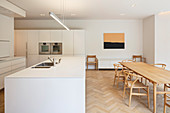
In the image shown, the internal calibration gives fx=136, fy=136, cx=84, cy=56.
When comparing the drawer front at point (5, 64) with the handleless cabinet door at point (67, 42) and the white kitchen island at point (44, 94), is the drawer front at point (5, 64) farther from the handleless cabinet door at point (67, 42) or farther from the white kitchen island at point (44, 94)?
the handleless cabinet door at point (67, 42)

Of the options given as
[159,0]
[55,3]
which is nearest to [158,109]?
[159,0]

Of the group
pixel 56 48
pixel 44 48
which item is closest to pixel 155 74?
pixel 56 48

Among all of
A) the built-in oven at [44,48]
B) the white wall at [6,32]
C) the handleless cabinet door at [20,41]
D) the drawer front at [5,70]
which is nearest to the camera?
the drawer front at [5,70]

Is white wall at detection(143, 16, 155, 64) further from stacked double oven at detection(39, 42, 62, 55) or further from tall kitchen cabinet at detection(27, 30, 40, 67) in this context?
tall kitchen cabinet at detection(27, 30, 40, 67)

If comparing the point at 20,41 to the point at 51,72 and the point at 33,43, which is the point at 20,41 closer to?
the point at 33,43

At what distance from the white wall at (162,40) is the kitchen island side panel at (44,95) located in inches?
219

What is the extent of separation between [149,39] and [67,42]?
165 inches

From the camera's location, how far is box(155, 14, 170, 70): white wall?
6195mm

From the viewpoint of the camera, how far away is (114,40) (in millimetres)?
7801

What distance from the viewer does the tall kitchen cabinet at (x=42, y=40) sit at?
6.86 m

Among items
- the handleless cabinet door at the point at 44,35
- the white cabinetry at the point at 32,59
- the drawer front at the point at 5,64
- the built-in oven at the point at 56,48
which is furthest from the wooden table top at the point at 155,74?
the white cabinetry at the point at 32,59

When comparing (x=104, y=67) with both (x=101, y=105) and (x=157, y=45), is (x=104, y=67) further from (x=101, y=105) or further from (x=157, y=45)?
(x=101, y=105)

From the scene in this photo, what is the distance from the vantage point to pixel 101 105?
3.04 meters

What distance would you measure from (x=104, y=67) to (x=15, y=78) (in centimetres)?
598
